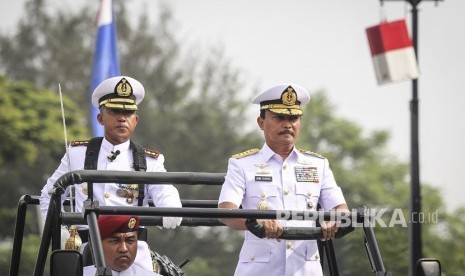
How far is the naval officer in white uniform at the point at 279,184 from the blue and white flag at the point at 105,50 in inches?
394

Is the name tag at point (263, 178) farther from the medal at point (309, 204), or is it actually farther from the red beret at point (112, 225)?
the red beret at point (112, 225)

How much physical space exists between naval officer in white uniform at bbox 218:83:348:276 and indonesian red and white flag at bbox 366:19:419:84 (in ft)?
35.3

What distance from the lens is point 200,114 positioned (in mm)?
63094

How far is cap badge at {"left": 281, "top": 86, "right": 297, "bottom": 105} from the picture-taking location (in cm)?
734

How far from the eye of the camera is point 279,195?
7.28 metres

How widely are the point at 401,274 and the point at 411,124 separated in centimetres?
303

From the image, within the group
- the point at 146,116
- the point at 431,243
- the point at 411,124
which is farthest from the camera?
the point at 146,116

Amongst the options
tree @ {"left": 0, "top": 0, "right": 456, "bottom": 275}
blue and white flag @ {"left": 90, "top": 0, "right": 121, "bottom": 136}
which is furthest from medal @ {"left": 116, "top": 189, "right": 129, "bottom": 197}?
tree @ {"left": 0, "top": 0, "right": 456, "bottom": 275}

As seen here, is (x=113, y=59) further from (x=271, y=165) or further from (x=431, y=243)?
(x=431, y=243)

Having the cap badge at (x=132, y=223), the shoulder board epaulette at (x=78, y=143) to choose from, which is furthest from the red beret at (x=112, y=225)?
the shoulder board epaulette at (x=78, y=143)

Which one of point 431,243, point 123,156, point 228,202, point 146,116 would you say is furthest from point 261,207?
point 146,116

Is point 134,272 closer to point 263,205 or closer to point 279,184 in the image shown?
point 263,205

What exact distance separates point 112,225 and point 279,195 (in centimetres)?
112

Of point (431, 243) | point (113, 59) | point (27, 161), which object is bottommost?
point (431, 243)
